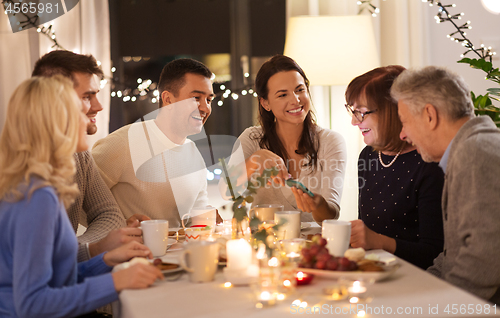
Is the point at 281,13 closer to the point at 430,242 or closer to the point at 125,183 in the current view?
the point at 125,183

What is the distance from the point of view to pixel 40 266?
950mm

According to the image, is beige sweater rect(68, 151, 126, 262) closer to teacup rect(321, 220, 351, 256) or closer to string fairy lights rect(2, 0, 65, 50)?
teacup rect(321, 220, 351, 256)

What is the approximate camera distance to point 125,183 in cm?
210

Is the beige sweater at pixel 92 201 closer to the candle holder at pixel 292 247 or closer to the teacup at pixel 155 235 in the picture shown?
the teacup at pixel 155 235

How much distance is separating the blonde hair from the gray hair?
0.95 meters

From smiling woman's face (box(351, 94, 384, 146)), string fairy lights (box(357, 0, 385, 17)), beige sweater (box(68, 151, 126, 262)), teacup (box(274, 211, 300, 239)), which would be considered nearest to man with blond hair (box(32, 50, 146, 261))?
beige sweater (box(68, 151, 126, 262))

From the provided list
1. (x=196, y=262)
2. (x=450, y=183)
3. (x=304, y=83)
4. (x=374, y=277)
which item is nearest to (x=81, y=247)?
(x=196, y=262)

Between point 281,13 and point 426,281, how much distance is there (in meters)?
2.81

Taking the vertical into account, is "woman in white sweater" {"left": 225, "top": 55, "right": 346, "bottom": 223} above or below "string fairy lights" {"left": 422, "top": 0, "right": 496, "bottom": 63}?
below

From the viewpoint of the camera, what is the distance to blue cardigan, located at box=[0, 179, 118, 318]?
0.95 m

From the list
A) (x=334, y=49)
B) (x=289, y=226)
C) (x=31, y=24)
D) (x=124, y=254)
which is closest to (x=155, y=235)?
(x=124, y=254)

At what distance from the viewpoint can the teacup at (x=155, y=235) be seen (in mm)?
1297

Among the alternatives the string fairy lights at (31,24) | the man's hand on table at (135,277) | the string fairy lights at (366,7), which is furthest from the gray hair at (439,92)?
the string fairy lights at (31,24)

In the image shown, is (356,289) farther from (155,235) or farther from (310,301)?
(155,235)
